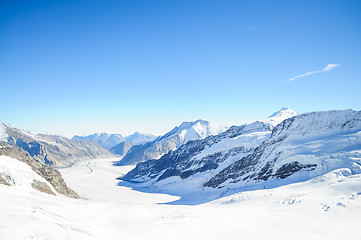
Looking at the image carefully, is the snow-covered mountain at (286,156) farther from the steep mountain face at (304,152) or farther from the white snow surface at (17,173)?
the white snow surface at (17,173)

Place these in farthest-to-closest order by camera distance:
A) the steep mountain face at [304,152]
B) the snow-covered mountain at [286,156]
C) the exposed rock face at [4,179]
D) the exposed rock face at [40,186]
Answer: the snow-covered mountain at [286,156] → the steep mountain face at [304,152] → the exposed rock face at [40,186] → the exposed rock face at [4,179]

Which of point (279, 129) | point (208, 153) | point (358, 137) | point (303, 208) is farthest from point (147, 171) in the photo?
point (303, 208)

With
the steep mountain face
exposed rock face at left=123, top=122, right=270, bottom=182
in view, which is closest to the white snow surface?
the steep mountain face

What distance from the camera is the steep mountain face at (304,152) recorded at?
141ft

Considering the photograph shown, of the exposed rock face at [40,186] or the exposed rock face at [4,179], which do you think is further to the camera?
the exposed rock face at [40,186]

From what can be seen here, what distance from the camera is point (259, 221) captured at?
13523 mm

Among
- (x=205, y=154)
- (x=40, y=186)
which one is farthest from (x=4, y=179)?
(x=205, y=154)

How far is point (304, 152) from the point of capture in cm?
5234

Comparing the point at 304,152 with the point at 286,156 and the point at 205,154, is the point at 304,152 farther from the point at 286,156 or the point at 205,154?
the point at 205,154

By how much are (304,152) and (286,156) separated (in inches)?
208

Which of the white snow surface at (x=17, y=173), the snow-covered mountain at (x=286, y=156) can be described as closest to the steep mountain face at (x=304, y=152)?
the snow-covered mountain at (x=286, y=156)

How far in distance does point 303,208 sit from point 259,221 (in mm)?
5464

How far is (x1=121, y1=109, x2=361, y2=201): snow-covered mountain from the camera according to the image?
44469 mm

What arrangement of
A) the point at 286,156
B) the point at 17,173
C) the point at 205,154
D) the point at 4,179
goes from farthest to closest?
→ the point at 205,154 < the point at 286,156 < the point at 17,173 < the point at 4,179
